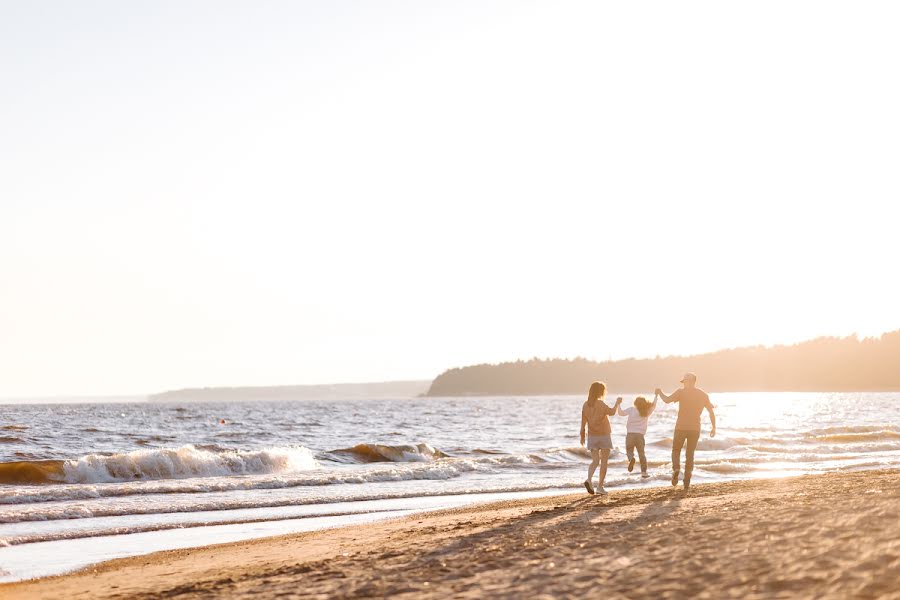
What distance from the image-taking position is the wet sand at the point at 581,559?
25.9 feet

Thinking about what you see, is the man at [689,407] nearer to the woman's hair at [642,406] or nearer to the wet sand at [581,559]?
the woman's hair at [642,406]

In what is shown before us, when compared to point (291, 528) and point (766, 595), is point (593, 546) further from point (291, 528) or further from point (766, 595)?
point (291, 528)

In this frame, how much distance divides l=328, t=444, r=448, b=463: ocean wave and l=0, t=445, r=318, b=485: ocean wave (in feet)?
7.95

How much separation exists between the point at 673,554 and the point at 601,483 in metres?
8.85

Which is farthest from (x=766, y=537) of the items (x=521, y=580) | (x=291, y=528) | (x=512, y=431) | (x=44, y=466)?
(x=512, y=431)

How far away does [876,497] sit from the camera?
11.9 metres

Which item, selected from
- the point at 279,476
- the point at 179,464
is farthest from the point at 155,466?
the point at 279,476

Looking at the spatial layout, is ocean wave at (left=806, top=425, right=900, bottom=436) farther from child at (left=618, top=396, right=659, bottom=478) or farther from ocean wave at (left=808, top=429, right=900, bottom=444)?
child at (left=618, top=396, right=659, bottom=478)

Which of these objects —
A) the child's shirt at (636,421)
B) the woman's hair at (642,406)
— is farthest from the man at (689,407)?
the child's shirt at (636,421)

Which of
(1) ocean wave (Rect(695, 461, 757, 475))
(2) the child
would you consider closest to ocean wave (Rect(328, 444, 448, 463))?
(1) ocean wave (Rect(695, 461, 757, 475))

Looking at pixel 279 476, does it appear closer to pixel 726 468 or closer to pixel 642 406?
pixel 642 406

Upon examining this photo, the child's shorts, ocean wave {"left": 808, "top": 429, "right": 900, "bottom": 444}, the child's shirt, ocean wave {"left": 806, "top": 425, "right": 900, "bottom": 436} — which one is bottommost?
ocean wave {"left": 808, "top": 429, "right": 900, "bottom": 444}

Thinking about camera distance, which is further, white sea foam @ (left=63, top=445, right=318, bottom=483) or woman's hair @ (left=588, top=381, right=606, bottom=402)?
white sea foam @ (left=63, top=445, right=318, bottom=483)

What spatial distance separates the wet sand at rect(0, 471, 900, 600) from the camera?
789 cm
